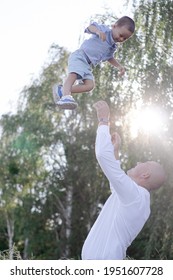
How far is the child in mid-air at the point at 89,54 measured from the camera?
4.46m

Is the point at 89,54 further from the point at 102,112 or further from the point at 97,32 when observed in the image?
the point at 102,112

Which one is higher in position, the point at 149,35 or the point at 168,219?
the point at 149,35

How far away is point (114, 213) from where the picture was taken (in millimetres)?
3188

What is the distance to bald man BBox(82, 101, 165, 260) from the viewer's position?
3.09 m

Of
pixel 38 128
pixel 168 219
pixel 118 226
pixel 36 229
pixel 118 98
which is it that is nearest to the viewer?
pixel 118 226

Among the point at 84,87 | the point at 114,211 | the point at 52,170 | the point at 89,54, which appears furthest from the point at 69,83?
the point at 52,170

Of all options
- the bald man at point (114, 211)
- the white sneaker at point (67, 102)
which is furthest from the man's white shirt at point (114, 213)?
the white sneaker at point (67, 102)

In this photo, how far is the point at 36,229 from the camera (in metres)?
21.1

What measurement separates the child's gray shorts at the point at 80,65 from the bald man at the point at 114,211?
1350 mm

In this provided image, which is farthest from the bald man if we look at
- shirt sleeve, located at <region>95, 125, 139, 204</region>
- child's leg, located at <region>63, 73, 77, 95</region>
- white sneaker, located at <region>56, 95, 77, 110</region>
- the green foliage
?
the green foliage

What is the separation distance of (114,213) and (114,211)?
0.7 inches
